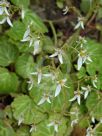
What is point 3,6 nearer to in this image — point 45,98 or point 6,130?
point 45,98

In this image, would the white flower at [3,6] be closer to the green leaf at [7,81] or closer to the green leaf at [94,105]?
the green leaf at [7,81]

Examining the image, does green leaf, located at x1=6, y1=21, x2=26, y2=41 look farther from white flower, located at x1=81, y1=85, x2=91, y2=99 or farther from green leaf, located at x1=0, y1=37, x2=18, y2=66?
white flower, located at x1=81, y1=85, x2=91, y2=99

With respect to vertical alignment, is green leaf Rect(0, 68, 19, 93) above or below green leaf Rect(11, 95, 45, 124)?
above

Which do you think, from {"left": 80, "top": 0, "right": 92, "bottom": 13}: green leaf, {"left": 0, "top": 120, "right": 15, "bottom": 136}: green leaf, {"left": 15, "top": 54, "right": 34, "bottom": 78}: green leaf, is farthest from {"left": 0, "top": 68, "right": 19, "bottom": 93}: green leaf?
{"left": 80, "top": 0, "right": 92, "bottom": 13}: green leaf

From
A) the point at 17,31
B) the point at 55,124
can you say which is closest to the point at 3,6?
the point at 17,31

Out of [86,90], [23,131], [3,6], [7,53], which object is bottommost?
[23,131]

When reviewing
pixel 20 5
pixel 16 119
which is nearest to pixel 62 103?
pixel 16 119
